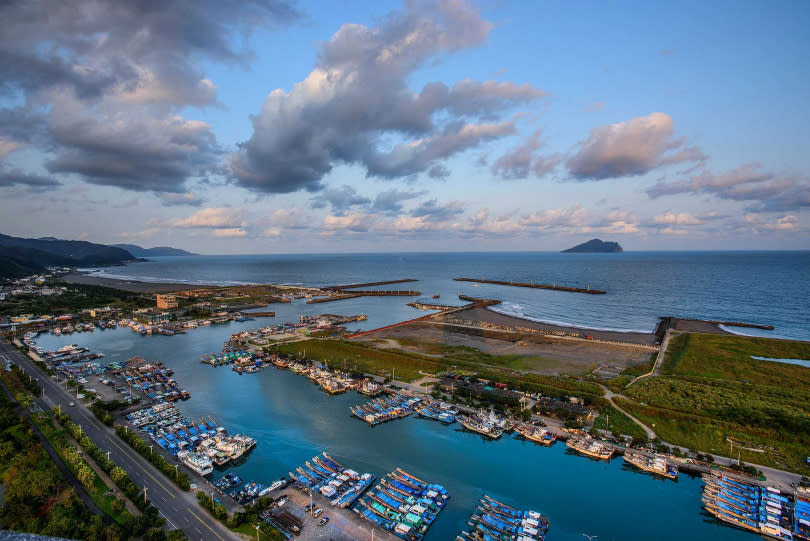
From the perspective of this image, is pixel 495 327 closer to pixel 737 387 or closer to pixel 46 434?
pixel 737 387

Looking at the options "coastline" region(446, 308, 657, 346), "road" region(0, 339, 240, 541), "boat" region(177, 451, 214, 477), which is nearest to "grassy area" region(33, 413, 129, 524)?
"road" region(0, 339, 240, 541)

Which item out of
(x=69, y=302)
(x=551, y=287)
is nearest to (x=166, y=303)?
(x=69, y=302)

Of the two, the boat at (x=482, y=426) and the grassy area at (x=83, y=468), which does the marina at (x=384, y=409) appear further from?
the grassy area at (x=83, y=468)

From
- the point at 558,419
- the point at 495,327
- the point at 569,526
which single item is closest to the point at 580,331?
the point at 495,327

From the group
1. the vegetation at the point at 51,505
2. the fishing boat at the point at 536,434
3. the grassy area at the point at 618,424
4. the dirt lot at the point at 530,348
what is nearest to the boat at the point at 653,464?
the grassy area at the point at 618,424

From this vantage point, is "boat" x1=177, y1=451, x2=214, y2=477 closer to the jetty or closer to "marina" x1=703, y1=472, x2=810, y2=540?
"marina" x1=703, y1=472, x2=810, y2=540

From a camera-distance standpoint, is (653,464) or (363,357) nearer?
(653,464)

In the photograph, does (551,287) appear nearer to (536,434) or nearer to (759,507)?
(536,434)
